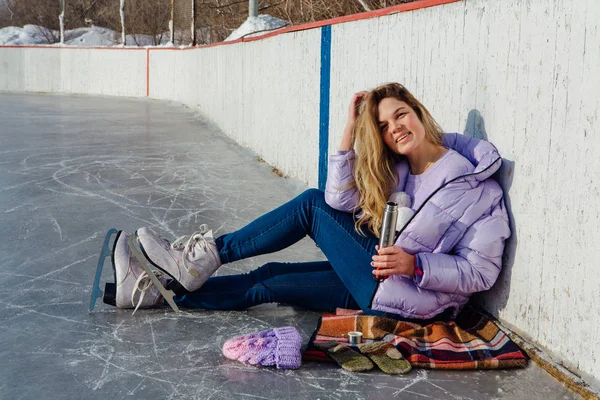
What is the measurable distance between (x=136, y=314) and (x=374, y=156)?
1.15m

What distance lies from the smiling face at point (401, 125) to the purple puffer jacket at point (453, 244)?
0.24m

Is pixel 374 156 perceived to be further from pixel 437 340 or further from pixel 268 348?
pixel 268 348

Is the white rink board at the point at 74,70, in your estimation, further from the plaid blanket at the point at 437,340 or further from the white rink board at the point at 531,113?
the plaid blanket at the point at 437,340

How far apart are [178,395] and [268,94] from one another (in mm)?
5681

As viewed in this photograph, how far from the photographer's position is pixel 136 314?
3.30 m

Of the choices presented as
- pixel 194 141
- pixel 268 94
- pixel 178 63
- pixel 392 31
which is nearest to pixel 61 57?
pixel 178 63

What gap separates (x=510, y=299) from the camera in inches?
116

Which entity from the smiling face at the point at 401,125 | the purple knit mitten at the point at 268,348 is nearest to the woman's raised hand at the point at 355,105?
the smiling face at the point at 401,125

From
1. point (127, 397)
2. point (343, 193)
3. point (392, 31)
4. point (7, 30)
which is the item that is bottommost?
point (127, 397)

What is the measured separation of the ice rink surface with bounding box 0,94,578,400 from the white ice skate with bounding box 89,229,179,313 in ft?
0.19

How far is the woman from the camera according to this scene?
2.84 m

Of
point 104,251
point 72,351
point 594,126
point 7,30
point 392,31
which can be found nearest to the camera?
point 594,126

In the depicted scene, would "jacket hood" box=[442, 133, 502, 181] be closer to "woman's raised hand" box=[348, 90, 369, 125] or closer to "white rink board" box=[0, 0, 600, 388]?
"white rink board" box=[0, 0, 600, 388]

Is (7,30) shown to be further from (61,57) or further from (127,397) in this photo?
(127,397)
